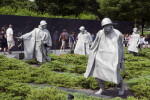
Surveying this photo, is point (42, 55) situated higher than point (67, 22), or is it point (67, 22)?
point (67, 22)

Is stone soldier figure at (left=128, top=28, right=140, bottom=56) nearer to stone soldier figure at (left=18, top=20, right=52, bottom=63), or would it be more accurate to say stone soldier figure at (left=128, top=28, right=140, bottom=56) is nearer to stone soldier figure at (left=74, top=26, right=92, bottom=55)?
stone soldier figure at (left=74, top=26, right=92, bottom=55)

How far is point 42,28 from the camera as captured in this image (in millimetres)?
12828

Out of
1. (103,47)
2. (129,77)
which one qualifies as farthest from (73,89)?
(129,77)

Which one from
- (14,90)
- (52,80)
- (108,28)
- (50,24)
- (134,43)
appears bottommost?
(52,80)

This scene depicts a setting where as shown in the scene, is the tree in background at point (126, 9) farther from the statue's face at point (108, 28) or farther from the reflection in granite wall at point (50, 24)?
the statue's face at point (108, 28)

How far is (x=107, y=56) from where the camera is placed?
716 centimetres

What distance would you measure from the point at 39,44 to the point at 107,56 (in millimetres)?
6191

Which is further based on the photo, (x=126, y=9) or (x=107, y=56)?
(x=126, y=9)

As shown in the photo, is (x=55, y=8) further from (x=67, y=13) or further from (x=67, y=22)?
(x=67, y=22)

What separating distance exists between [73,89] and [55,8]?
3260cm

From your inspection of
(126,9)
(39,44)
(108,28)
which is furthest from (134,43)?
(126,9)

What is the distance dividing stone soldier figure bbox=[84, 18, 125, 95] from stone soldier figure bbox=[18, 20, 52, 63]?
5.59 m

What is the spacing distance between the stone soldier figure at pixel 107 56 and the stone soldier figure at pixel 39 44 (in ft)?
18.3

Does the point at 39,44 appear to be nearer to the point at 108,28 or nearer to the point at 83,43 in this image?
the point at 83,43
